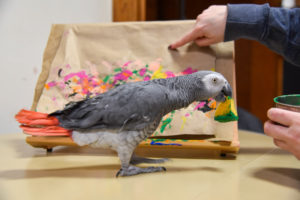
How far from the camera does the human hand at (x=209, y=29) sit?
853 millimetres

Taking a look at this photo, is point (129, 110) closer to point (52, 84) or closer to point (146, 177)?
point (146, 177)

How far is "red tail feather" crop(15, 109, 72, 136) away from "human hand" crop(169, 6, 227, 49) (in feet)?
1.52

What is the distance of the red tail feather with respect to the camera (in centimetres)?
61

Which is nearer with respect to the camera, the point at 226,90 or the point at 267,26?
the point at 226,90

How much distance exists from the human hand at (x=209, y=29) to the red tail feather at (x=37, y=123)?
0.46 meters

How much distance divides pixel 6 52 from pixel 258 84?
1.05 meters

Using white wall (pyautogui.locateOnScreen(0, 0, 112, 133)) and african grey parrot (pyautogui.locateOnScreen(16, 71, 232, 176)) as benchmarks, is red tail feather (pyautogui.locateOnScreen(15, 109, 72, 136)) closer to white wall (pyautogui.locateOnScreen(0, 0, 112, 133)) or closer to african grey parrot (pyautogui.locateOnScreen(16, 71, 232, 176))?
african grey parrot (pyautogui.locateOnScreen(16, 71, 232, 176))

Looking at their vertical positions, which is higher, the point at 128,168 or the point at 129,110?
the point at 129,110

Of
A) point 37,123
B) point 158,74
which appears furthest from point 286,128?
point 37,123

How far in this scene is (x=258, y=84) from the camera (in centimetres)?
121

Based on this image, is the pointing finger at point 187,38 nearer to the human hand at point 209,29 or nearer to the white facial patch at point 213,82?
the human hand at point 209,29

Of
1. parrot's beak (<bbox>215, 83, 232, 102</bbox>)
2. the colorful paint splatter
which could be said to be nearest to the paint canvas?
the colorful paint splatter

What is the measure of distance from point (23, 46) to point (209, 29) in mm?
717

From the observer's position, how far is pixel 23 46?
3.45ft
